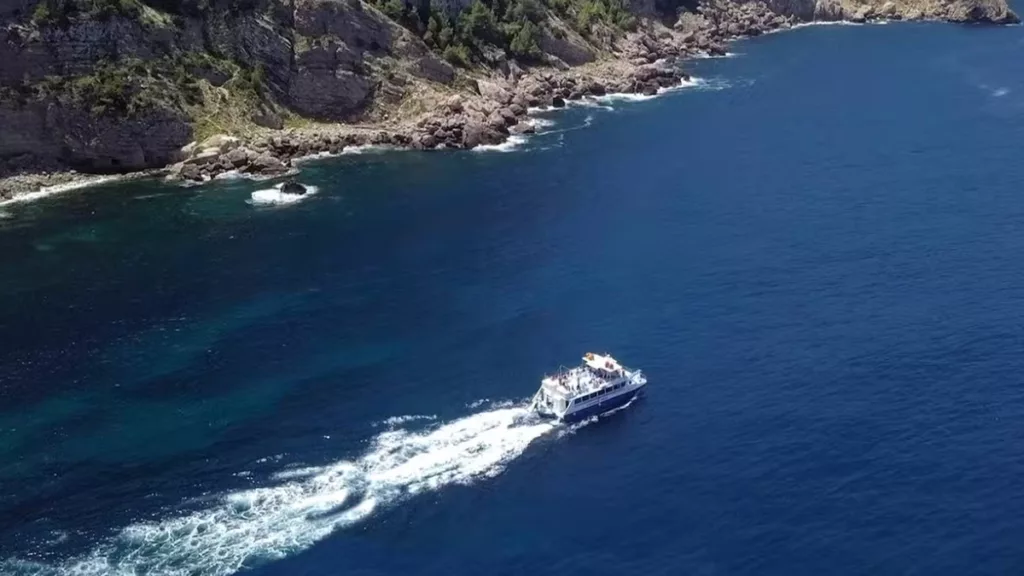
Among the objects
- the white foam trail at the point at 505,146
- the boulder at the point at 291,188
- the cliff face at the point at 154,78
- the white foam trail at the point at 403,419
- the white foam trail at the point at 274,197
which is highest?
the cliff face at the point at 154,78

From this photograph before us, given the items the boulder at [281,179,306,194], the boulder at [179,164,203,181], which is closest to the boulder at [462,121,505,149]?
the boulder at [281,179,306,194]

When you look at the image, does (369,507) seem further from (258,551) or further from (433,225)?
(433,225)

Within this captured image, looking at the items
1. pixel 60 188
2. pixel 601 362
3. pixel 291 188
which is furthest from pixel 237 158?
pixel 601 362

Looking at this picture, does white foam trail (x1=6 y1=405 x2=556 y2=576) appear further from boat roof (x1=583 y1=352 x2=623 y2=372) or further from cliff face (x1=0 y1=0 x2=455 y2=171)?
cliff face (x1=0 y1=0 x2=455 y2=171)

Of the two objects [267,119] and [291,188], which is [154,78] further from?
[291,188]

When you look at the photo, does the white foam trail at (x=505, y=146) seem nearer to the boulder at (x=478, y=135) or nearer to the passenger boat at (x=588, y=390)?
the boulder at (x=478, y=135)

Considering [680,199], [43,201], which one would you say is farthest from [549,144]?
[43,201]

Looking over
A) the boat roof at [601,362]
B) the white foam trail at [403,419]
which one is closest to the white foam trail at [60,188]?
the white foam trail at [403,419]
